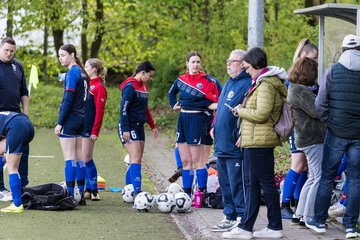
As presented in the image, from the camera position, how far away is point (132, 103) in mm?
12156

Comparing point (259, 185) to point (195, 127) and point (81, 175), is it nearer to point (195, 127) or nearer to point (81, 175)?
point (195, 127)

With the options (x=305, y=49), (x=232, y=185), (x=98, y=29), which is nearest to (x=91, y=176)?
(x=232, y=185)

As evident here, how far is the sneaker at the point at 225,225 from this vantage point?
10.2 metres

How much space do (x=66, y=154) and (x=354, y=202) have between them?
4055mm

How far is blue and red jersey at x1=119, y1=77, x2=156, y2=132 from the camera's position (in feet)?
39.4

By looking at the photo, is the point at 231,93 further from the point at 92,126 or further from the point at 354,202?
the point at 92,126

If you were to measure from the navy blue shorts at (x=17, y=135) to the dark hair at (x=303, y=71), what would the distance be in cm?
351

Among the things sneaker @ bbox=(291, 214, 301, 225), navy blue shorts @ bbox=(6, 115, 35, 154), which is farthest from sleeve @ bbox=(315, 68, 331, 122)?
navy blue shorts @ bbox=(6, 115, 35, 154)

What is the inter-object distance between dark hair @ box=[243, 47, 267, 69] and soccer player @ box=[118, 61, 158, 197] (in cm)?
273

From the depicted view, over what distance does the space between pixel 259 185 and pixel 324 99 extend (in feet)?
3.82

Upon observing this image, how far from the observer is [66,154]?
11883 mm

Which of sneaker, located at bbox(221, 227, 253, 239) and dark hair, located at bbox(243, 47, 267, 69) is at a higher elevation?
dark hair, located at bbox(243, 47, 267, 69)

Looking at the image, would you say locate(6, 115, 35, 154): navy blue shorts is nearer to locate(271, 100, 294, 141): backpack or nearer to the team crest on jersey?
the team crest on jersey

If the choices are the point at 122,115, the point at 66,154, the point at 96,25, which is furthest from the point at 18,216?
the point at 96,25
